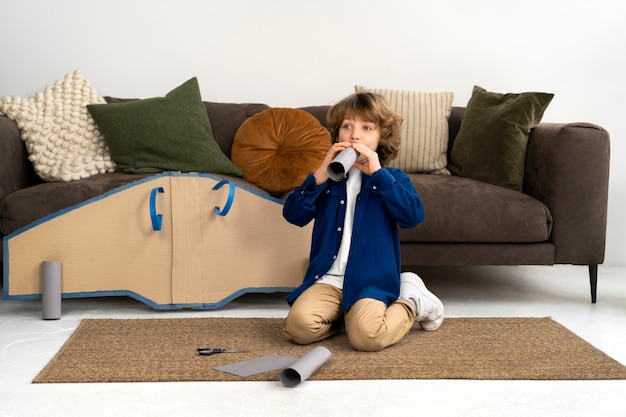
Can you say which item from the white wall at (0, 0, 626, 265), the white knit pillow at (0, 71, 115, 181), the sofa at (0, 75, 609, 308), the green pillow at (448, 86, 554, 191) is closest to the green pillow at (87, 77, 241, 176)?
the white knit pillow at (0, 71, 115, 181)

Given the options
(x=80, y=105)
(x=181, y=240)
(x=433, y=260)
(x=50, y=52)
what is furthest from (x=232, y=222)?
(x=50, y=52)

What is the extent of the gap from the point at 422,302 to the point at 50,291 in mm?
1181

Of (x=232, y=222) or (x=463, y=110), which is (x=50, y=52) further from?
(x=463, y=110)

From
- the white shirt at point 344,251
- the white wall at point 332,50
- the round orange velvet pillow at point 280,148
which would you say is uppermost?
the white wall at point 332,50

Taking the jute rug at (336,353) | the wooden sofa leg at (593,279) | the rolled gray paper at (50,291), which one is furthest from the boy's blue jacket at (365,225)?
the wooden sofa leg at (593,279)

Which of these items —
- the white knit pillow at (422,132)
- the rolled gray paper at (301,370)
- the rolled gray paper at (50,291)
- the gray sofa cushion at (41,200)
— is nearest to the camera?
the rolled gray paper at (301,370)

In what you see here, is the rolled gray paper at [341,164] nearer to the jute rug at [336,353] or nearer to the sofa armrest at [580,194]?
the jute rug at [336,353]

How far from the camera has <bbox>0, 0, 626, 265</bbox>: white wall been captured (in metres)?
3.73

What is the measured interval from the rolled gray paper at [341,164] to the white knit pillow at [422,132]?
1.10m

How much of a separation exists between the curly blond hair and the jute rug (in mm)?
570

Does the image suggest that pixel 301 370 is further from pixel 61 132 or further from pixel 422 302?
pixel 61 132

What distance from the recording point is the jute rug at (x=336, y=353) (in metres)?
1.99

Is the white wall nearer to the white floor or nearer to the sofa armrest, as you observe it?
the sofa armrest

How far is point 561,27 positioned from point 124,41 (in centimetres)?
206
